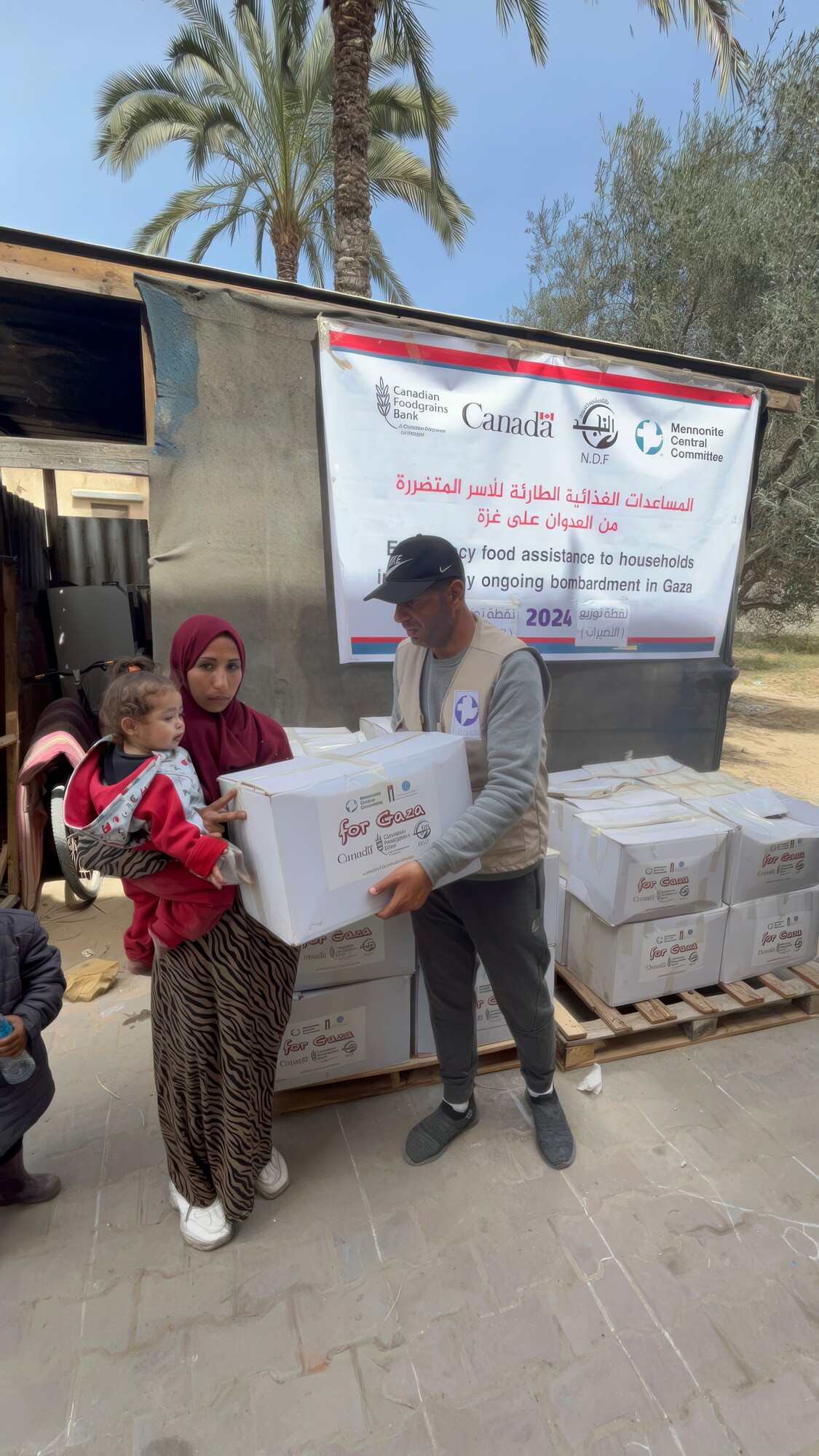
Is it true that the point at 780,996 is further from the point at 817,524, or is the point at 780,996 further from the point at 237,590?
the point at 817,524

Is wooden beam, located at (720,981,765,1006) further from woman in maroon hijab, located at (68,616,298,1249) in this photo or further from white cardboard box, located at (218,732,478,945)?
woman in maroon hijab, located at (68,616,298,1249)

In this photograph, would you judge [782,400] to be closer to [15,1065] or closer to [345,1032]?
[345,1032]

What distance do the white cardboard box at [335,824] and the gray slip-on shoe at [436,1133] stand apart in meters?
1.01

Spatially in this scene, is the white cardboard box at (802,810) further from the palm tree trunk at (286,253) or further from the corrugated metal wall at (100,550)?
the palm tree trunk at (286,253)

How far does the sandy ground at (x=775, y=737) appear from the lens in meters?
7.11

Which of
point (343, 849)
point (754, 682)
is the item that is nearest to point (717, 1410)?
point (343, 849)

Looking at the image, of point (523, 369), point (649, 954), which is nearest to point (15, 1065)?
point (649, 954)

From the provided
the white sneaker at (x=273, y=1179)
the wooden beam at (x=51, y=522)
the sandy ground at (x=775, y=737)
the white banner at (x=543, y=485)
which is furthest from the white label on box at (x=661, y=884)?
the wooden beam at (x=51, y=522)

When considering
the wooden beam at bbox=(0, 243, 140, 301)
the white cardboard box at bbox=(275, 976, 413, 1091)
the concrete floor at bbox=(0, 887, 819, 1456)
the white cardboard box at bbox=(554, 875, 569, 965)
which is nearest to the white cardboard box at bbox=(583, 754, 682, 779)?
the white cardboard box at bbox=(554, 875, 569, 965)

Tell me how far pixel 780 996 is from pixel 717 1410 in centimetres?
160

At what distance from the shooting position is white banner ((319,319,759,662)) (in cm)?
345

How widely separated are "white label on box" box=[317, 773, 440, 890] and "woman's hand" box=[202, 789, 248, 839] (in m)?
0.21

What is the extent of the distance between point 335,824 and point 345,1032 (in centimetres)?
114

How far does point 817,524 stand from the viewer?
748 cm
